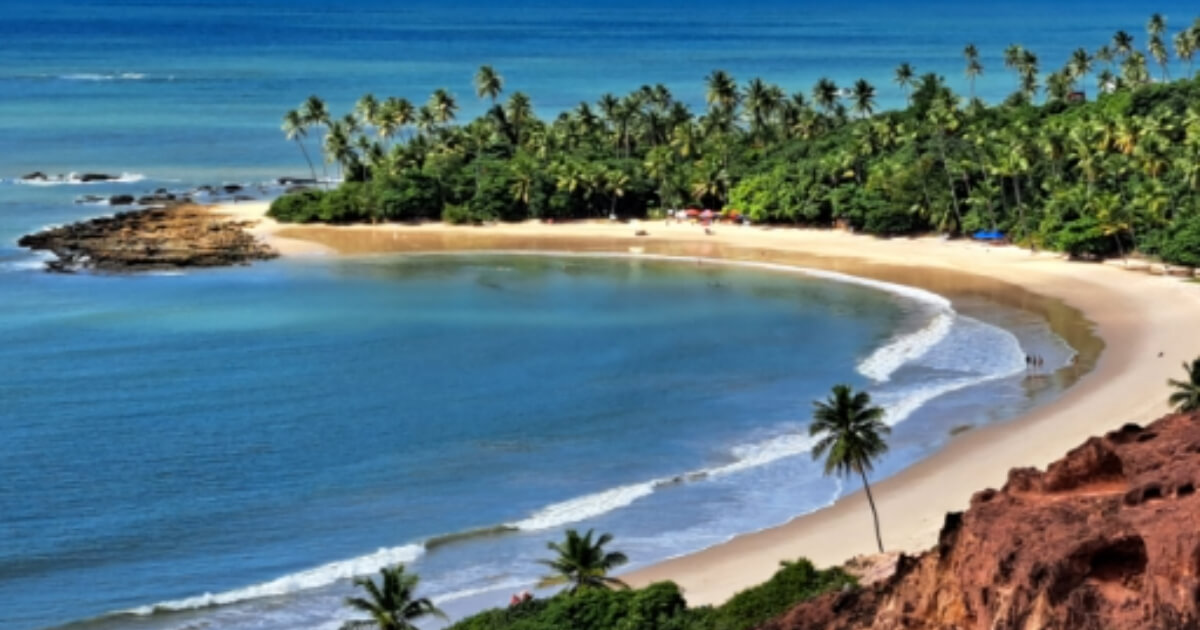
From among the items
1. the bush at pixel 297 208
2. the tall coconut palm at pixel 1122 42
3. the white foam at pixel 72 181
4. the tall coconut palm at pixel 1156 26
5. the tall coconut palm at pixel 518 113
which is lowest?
the bush at pixel 297 208

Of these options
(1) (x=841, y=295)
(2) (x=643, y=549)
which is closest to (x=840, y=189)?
(1) (x=841, y=295)

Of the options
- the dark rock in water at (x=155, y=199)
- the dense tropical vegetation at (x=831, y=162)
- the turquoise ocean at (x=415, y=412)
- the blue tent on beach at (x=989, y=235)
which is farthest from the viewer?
the dark rock in water at (x=155, y=199)

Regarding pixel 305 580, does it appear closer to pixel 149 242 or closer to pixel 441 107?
pixel 149 242

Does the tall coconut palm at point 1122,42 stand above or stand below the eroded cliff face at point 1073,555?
above

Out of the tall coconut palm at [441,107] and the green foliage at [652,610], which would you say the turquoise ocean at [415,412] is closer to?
the green foliage at [652,610]

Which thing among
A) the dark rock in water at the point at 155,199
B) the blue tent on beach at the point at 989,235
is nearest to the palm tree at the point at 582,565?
the blue tent on beach at the point at 989,235

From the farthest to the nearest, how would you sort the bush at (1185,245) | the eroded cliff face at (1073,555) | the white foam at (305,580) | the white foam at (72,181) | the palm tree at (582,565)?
the white foam at (72,181)
the bush at (1185,245)
the white foam at (305,580)
the palm tree at (582,565)
the eroded cliff face at (1073,555)

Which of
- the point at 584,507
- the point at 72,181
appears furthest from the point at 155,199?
the point at 584,507

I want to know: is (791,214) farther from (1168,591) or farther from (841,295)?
(1168,591)
